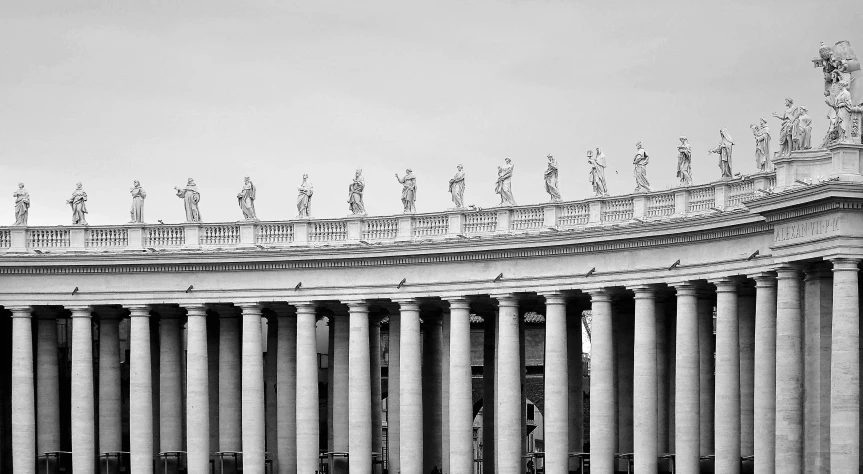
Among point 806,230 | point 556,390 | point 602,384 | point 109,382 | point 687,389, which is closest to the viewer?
point 806,230

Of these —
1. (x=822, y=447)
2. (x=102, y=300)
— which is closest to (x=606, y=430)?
(x=822, y=447)

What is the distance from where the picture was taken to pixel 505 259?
130625 mm

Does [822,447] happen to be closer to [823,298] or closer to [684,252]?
[823,298]

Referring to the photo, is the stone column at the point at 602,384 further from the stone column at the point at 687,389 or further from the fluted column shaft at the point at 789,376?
the fluted column shaft at the point at 789,376

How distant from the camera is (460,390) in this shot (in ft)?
435

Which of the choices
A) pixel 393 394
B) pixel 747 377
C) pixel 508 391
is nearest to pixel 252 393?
pixel 393 394

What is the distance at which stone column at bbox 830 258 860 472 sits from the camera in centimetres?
10006

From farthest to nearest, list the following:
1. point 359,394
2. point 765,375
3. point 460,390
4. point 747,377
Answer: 1. point 359,394
2. point 460,390
3. point 747,377
4. point 765,375

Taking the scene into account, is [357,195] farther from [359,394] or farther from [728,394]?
[728,394]

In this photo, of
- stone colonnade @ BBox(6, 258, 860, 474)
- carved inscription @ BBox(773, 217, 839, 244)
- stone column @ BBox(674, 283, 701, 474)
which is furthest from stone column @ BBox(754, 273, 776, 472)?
stone column @ BBox(674, 283, 701, 474)

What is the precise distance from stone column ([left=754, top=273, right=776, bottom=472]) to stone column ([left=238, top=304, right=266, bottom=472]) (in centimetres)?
4200

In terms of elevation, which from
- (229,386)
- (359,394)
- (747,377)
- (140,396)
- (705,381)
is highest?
(747,377)

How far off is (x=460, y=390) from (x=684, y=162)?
23.0m

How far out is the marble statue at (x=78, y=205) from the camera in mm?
144500
